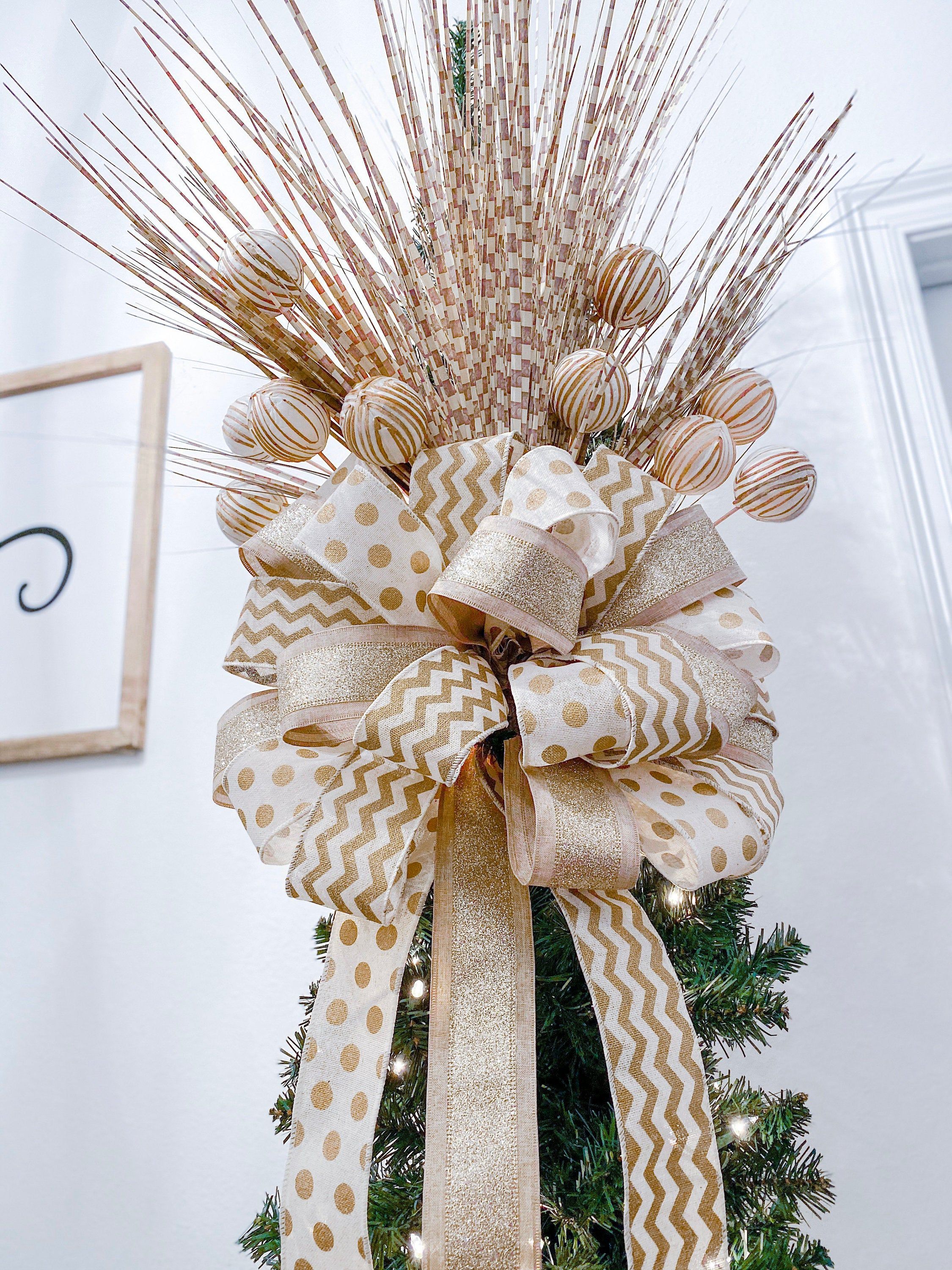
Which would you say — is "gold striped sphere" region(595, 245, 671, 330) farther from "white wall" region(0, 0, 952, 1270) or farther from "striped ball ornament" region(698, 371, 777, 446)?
"white wall" region(0, 0, 952, 1270)

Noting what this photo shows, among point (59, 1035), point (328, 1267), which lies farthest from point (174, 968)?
point (328, 1267)

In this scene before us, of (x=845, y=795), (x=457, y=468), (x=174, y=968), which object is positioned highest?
(x=457, y=468)

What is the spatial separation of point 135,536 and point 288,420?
58 cm

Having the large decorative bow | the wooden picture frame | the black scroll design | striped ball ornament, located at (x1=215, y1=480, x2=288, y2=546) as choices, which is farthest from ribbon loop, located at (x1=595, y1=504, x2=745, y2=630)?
the black scroll design

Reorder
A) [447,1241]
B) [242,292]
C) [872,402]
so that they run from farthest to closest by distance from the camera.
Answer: [872,402]
[242,292]
[447,1241]

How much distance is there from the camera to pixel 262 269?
1.54 ft

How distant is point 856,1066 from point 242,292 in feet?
2.15

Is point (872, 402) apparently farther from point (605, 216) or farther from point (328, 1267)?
point (328, 1267)

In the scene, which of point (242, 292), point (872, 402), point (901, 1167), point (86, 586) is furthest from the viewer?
point (86, 586)

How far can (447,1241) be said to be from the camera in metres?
0.35

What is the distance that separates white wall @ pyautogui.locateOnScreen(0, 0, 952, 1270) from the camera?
2.28 feet

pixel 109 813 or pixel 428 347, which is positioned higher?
pixel 428 347

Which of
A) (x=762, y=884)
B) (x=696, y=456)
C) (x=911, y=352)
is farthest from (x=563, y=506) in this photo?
(x=911, y=352)

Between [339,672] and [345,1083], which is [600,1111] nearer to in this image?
[345,1083]
